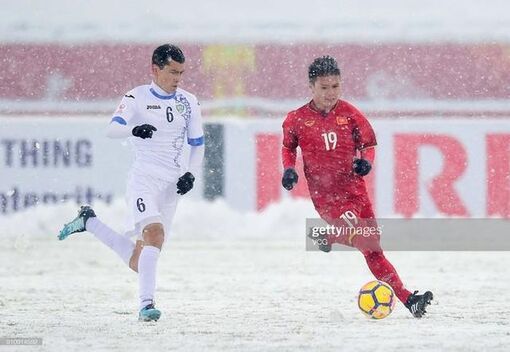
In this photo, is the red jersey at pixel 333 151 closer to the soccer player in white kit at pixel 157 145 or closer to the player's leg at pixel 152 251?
the soccer player in white kit at pixel 157 145

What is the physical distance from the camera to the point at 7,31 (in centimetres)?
1822

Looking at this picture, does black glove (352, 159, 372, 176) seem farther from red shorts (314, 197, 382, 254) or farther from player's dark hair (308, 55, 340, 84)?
player's dark hair (308, 55, 340, 84)

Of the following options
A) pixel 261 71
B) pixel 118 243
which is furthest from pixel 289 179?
pixel 261 71

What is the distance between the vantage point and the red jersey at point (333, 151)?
730 cm

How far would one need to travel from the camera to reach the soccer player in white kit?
7090 millimetres

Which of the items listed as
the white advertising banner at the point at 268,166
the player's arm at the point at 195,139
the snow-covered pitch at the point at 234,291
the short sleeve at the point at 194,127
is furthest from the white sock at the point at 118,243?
the white advertising banner at the point at 268,166

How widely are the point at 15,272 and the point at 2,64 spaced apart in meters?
7.43

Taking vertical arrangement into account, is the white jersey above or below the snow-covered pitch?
above

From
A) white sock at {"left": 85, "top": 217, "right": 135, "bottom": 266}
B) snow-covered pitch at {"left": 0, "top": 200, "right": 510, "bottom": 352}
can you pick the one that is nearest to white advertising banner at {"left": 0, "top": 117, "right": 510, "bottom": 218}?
snow-covered pitch at {"left": 0, "top": 200, "right": 510, "bottom": 352}

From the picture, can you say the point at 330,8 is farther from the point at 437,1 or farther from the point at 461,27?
the point at 461,27

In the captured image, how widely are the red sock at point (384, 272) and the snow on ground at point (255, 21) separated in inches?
432

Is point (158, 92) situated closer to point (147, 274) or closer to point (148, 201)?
point (148, 201)

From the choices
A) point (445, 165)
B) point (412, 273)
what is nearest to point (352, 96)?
point (445, 165)

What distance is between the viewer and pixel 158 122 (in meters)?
7.23
